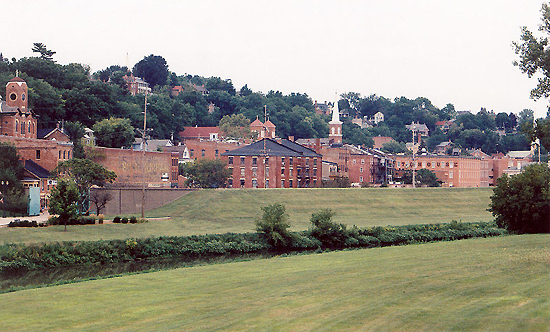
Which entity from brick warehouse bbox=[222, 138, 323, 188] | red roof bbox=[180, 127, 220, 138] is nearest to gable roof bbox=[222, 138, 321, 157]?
brick warehouse bbox=[222, 138, 323, 188]

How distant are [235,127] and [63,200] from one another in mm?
119891

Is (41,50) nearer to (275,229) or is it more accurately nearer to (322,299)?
(275,229)

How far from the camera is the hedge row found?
4952 cm

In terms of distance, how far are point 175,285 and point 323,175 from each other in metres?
104

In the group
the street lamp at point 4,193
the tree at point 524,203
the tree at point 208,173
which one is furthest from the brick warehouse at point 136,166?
the tree at point 524,203

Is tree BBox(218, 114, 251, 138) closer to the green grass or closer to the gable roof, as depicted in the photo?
the gable roof

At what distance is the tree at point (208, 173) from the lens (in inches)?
4333

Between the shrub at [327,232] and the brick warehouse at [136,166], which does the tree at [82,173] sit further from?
the shrub at [327,232]

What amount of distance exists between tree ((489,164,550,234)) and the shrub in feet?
46.6

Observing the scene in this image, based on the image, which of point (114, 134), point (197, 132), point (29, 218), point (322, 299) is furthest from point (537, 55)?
point (197, 132)

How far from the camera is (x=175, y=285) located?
33.0 metres

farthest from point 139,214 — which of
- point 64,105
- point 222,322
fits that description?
point 222,322

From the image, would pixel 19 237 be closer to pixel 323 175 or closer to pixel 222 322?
pixel 222 322

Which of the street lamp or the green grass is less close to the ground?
the street lamp
